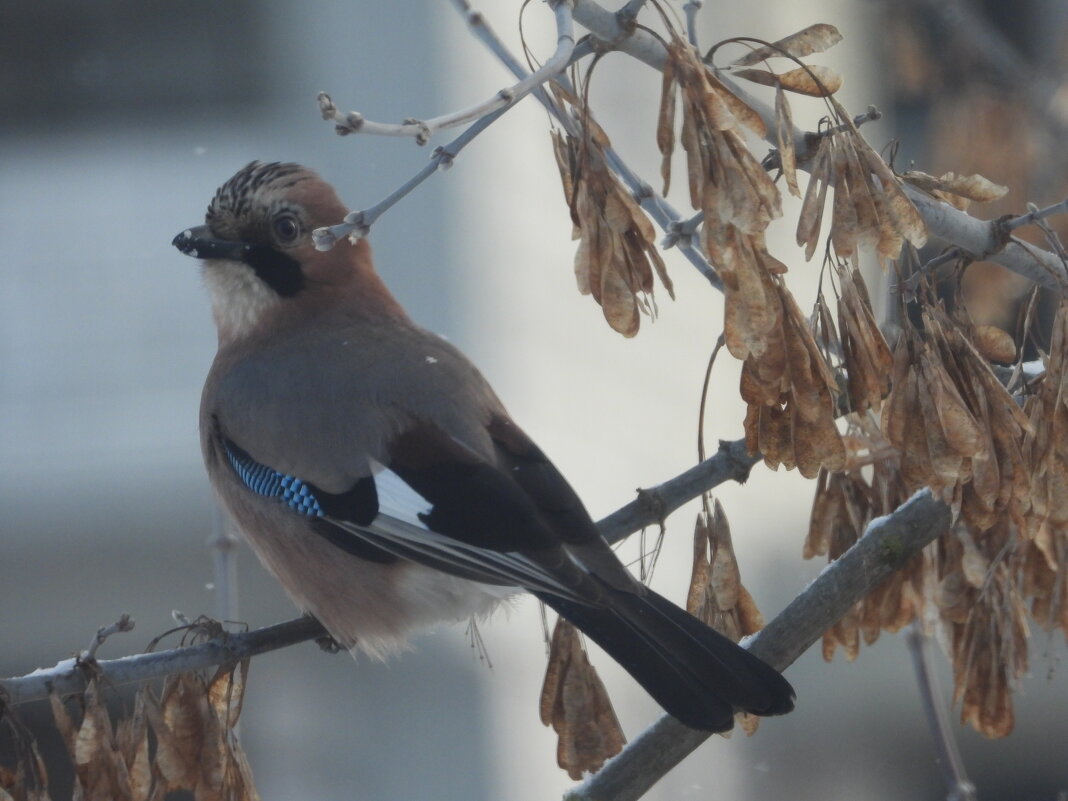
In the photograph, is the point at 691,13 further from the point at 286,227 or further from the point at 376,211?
the point at 286,227

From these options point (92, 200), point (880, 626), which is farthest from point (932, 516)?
point (92, 200)


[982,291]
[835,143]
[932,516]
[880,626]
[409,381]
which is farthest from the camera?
[982,291]

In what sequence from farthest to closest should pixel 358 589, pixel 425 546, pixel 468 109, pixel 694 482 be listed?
pixel 358 589, pixel 425 546, pixel 694 482, pixel 468 109

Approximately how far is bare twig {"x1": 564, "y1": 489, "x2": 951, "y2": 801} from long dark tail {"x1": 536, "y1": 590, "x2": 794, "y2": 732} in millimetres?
57

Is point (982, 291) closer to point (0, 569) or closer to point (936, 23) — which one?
point (936, 23)

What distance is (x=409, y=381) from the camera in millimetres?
2289

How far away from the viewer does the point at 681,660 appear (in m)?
1.78

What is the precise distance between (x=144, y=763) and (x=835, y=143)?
1.06 m

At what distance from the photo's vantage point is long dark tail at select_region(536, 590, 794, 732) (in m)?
1.72

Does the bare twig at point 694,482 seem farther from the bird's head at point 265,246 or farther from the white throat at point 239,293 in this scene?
the white throat at point 239,293

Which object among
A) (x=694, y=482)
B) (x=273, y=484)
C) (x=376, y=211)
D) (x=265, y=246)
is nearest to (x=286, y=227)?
(x=265, y=246)

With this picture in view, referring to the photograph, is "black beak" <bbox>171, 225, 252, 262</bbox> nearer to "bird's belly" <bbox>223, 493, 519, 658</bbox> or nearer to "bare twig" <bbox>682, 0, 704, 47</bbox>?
"bird's belly" <bbox>223, 493, 519, 658</bbox>

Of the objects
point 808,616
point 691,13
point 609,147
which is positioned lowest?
point 808,616

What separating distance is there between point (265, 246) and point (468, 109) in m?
1.19
